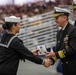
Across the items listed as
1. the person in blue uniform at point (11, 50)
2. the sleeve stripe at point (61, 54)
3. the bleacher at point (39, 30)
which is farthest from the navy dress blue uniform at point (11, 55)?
the bleacher at point (39, 30)

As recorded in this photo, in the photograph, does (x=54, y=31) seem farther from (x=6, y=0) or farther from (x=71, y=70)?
(x=71, y=70)

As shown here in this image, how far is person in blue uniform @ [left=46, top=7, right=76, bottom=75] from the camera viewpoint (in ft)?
13.6

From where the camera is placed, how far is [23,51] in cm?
420

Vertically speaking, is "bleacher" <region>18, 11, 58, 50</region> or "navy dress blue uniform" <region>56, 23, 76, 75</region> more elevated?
"navy dress blue uniform" <region>56, 23, 76, 75</region>

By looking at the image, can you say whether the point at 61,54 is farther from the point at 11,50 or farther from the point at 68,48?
the point at 11,50

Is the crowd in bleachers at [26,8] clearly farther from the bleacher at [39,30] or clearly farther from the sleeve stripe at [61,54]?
the sleeve stripe at [61,54]

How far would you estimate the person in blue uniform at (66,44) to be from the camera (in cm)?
416

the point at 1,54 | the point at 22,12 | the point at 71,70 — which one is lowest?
the point at 22,12

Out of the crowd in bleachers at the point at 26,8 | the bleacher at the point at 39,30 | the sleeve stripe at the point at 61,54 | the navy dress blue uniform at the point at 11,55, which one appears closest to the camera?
the navy dress blue uniform at the point at 11,55

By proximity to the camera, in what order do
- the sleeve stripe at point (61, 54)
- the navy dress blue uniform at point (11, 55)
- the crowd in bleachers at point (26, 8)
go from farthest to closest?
the crowd in bleachers at point (26, 8), the sleeve stripe at point (61, 54), the navy dress blue uniform at point (11, 55)

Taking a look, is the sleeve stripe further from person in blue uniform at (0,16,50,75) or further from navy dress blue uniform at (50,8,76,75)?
person in blue uniform at (0,16,50,75)

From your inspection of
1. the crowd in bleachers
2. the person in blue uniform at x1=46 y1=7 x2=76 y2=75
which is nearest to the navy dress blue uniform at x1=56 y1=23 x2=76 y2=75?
the person in blue uniform at x1=46 y1=7 x2=76 y2=75


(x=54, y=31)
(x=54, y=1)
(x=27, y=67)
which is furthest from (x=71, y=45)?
(x=54, y=1)

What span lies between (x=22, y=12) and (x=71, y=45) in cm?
1014
